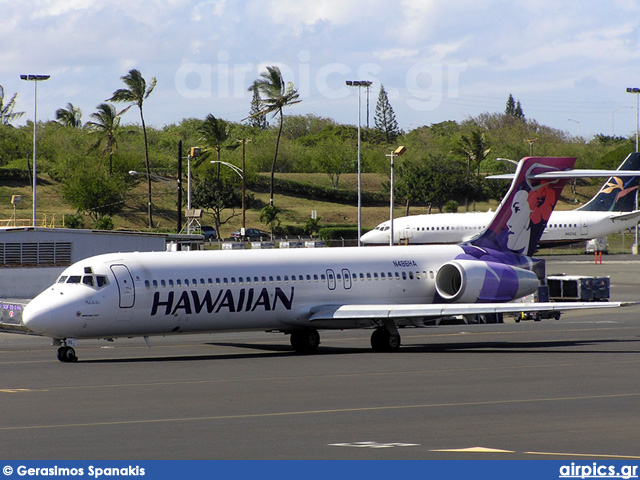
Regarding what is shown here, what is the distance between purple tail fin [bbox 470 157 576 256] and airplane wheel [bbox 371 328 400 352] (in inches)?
225

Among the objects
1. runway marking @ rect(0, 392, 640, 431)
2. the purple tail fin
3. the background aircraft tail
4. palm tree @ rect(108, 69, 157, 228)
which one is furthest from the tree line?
runway marking @ rect(0, 392, 640, 431)

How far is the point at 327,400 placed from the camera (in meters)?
21.8

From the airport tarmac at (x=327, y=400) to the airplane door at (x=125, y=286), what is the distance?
1.84 metres

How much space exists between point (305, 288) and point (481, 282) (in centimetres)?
637

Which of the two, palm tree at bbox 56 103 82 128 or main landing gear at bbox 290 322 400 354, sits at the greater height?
palm tree at bbox 56 103 82 128

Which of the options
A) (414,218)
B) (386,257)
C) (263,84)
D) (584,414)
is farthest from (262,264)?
(263,84)

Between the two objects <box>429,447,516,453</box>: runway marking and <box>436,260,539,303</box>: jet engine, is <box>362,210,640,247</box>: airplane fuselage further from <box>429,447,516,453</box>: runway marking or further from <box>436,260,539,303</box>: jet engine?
<box>429,447,516,453</box>: runway marking

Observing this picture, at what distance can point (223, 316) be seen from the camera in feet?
104

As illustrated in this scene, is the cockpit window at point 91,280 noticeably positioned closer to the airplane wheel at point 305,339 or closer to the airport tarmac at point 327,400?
the airport tarmac at point 327,400

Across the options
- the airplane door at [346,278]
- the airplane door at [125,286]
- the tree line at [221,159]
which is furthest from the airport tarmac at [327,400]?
the tree line at [221,159]

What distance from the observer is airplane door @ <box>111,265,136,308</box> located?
30.1 m

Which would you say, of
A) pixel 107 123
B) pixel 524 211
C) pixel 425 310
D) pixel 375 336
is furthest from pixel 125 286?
pixel 107 123

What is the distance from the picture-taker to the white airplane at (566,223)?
287ft

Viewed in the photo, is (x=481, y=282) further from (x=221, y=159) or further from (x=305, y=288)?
(x=221, y=159)
